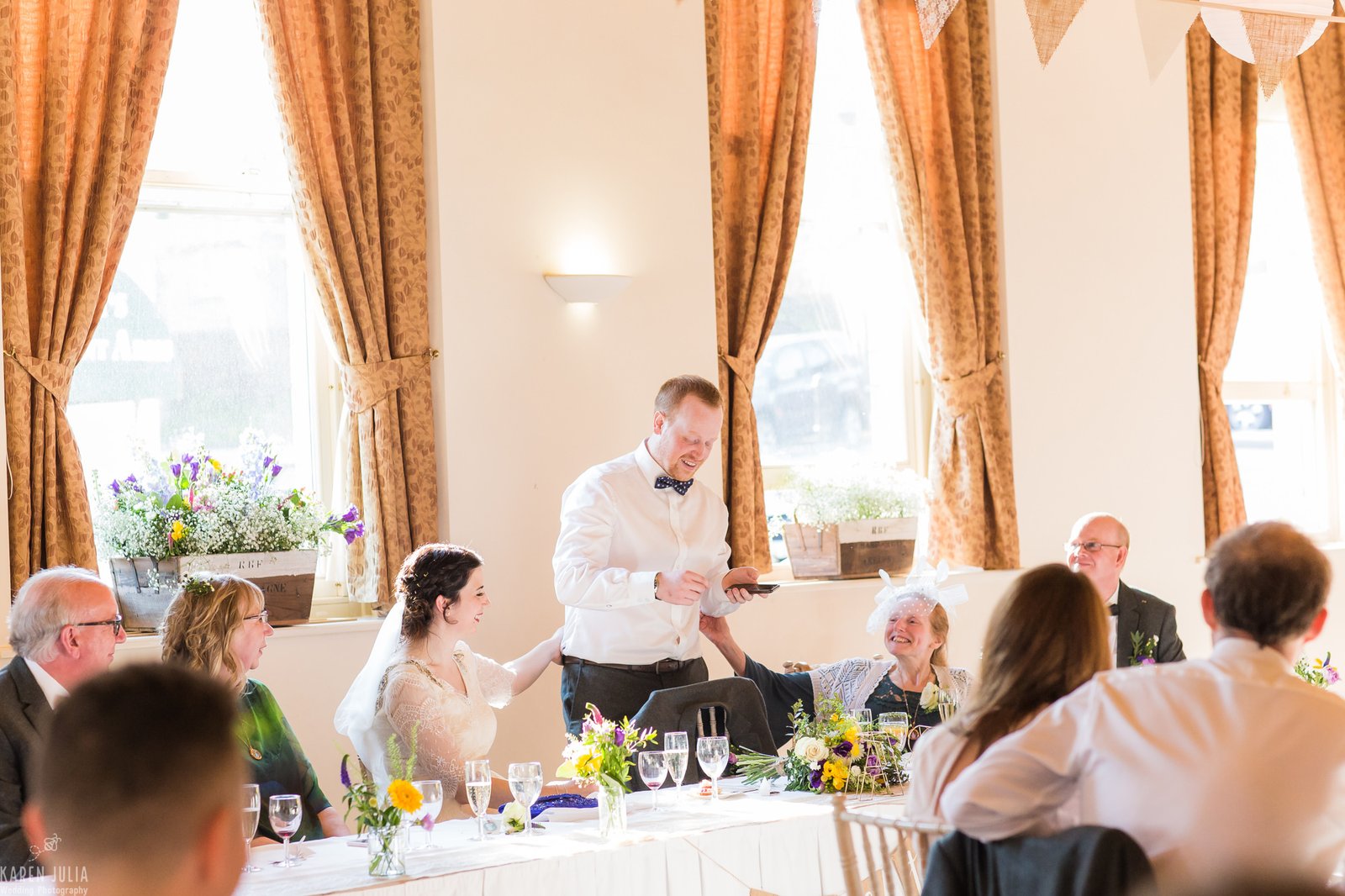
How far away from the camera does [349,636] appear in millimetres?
4613

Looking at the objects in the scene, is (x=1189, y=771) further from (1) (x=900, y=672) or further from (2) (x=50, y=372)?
(2) (x=50, y=372)

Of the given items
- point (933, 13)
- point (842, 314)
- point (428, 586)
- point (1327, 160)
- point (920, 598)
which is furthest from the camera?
point (1327, 160)

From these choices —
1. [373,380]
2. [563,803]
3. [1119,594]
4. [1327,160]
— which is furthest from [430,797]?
[1327,160]

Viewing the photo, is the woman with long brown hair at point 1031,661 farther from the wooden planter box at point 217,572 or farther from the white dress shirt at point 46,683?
the wooden planter box at point 217,572

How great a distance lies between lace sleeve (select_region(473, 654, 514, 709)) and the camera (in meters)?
4.14

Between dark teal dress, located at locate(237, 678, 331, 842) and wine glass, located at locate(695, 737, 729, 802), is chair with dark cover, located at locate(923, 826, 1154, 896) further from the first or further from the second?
dark teal dress, located at locate(237, 678, 331, 842)

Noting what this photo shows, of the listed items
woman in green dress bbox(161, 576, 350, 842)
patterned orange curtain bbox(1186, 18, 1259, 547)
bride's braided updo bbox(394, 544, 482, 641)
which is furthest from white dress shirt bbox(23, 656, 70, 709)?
patterned orange curtain bbox(1186, 18, 1259, 547)

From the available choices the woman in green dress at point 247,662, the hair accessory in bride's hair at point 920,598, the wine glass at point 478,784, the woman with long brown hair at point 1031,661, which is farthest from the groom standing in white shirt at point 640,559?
the woman with long brown hair at point 1031,661

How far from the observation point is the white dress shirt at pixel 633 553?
14.4ft

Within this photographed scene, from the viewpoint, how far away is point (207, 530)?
434cm

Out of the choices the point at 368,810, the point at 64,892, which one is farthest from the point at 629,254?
the point at 64,892

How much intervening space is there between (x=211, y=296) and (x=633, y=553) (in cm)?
171

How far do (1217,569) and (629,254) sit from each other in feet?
10.8

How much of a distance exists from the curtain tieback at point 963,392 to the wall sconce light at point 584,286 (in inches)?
63.0
